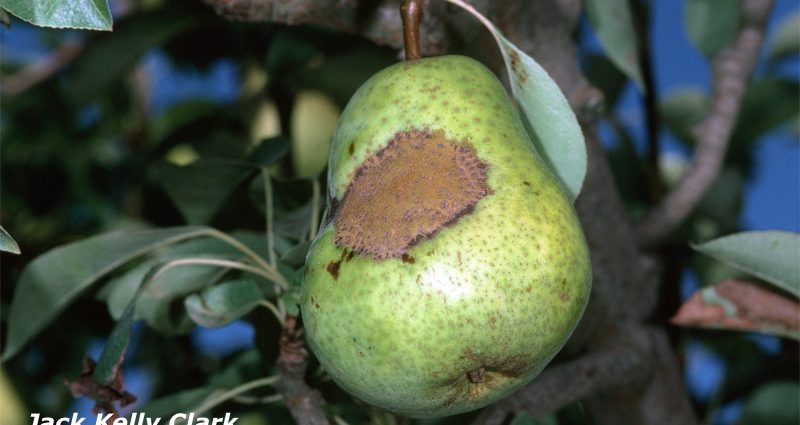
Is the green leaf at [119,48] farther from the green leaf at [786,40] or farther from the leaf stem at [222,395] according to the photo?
the green leaf at [786,40]

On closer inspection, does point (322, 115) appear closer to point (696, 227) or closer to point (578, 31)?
point (578, 31)

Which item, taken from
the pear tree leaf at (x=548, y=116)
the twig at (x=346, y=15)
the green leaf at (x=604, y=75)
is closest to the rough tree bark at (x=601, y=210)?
the twig at (x=346, y=15)

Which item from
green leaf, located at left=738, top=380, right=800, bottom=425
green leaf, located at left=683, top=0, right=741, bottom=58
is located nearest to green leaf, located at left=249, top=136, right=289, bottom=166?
green leaf, located at left=683, top=0, right=741, bottom=58

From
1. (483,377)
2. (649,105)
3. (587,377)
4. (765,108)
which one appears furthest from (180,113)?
(483,377)

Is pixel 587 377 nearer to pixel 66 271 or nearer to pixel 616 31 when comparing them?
pixel 616 31

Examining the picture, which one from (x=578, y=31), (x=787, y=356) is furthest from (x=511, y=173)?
(x=578, y=31)

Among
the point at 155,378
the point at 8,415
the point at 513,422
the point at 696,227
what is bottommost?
the point at 155,378
